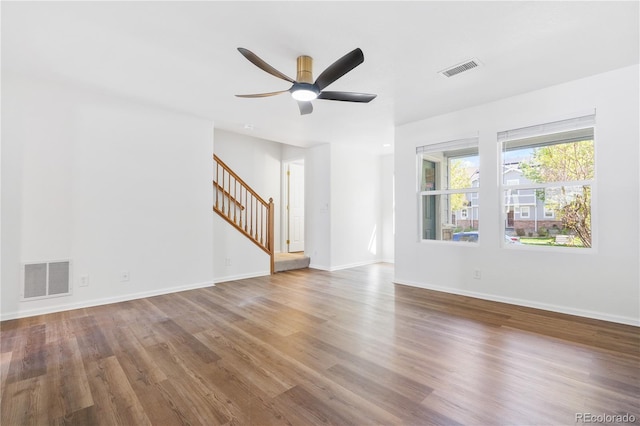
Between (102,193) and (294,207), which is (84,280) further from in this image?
(294,207)

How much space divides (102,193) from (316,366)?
11.3 ft

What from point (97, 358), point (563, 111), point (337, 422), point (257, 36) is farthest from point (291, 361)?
point (563, 111)

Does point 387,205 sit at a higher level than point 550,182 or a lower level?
lower

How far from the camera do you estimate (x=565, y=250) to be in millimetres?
3363

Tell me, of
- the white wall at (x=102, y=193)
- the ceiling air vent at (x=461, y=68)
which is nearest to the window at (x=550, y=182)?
the ceiling air vent at (x=461, y=68)

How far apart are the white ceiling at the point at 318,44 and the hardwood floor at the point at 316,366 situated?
2.59 meters

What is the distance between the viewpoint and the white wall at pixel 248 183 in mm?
5027

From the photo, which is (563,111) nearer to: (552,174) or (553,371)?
(552,174)

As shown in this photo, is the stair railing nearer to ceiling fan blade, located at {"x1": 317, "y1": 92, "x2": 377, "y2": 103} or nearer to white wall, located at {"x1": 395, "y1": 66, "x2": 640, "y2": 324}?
white wall, located at {"x1": 395, "y1": 66, "x2": 640, "y2": 324}

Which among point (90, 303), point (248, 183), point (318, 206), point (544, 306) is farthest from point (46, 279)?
point (544, 306)

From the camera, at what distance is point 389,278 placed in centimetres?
526

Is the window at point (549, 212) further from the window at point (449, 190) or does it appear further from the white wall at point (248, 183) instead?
the white wall at point (248, 183)

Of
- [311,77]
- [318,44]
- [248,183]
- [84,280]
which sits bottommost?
[84,280]

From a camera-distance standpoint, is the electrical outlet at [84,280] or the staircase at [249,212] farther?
the staircase at [249,212]
